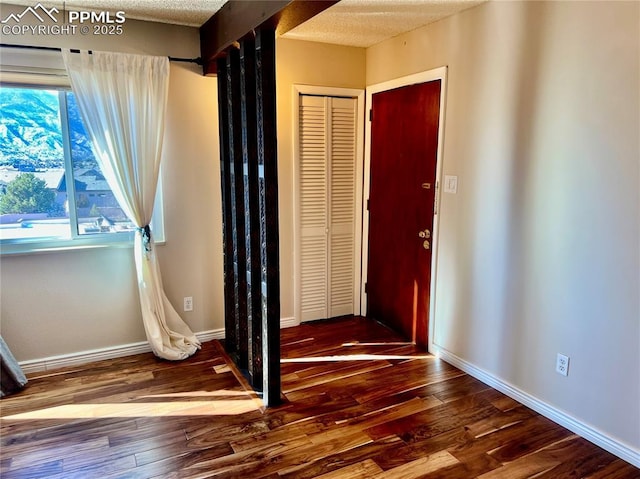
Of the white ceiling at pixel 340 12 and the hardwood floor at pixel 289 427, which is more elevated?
the white ceiling at pixel 340 12

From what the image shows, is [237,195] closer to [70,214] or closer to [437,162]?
[70,214]

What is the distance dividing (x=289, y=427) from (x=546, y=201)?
1.88 m

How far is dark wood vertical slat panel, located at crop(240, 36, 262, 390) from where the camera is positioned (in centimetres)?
254

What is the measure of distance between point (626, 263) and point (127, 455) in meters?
2.60

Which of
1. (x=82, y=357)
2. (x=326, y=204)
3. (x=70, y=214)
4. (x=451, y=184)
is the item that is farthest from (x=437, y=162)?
(x=82, y=357)

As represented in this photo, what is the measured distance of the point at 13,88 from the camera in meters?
2.82

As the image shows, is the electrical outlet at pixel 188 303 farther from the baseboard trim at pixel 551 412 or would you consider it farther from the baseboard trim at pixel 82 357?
the baseboard trim at pixel 551 412

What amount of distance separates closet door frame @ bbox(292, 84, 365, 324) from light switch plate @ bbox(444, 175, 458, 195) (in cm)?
102

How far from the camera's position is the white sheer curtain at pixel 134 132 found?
2.88m

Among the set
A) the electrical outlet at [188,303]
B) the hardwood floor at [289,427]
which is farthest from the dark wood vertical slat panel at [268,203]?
the electrical outlet at [188,303]

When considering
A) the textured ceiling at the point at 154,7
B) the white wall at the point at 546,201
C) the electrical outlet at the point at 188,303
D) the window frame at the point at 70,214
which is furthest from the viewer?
the electrical outlet at the point at 188,303

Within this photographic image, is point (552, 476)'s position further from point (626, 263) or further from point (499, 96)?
point (499, 96)

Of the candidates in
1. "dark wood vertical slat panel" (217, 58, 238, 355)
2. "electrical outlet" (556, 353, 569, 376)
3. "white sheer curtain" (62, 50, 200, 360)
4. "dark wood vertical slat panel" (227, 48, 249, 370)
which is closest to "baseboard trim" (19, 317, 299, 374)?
"white sheer curtain" (62, 50, 200, 360)

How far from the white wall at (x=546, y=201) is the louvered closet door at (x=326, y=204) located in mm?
908
